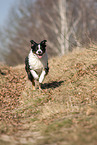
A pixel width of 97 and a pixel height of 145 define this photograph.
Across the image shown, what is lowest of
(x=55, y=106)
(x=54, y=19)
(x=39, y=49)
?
(x=55, y=106)

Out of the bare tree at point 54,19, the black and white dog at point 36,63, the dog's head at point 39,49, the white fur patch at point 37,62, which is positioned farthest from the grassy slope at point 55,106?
the bare tree at point 54,19

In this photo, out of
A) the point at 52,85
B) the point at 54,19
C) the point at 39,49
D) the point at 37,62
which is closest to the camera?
the point at 39,49

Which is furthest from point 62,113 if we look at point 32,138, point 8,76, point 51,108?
point 8,76

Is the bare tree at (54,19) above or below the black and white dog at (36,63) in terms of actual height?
above

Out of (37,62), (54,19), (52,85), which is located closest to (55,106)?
(37,62)

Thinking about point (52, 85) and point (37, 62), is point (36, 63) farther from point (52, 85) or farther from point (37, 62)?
point (52, 85)

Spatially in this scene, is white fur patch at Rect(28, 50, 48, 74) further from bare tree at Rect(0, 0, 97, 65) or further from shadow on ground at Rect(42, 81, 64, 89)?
bare tree at Rect(0, 0, 97, 65)

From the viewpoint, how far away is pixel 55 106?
485cm

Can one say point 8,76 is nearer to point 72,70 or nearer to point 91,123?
point 72,70

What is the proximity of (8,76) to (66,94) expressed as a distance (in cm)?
429

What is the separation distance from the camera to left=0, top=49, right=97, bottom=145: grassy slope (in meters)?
3.09

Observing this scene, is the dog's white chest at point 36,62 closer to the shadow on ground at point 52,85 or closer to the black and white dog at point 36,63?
the black and white dog at point 36,63

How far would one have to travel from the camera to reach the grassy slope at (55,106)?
3.09 meters

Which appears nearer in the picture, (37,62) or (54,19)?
(37,62)
